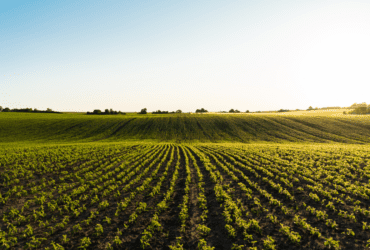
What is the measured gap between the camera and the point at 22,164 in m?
21.9

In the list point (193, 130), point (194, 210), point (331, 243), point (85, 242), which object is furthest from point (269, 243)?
point (193, 130)

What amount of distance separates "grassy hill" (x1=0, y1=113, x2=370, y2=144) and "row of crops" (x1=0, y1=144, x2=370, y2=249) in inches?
1437

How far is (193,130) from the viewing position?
210 feet

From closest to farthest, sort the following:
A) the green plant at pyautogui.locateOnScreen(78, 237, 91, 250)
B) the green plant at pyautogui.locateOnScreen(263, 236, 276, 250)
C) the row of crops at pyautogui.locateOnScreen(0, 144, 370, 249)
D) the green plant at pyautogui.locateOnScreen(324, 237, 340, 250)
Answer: the green plant at pyautogui.locateOnScreen(324, 237, 340, 250), the green plant at pyautogui.locateOnScreen(263, 236, 276, 250), the green plant at pyautogui.locateOnScreen(78, 237, 91, 250), the row of crops at pyautogui.locateOnScreen(0, 144, 370, 249)

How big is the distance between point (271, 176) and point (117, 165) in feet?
57.6

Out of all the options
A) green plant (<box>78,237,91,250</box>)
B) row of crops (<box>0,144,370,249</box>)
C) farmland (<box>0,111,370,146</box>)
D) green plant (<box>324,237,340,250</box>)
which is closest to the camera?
Result: green plant (<box>324,237,340,250</box>)

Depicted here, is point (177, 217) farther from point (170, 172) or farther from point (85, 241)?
point (170, 172)

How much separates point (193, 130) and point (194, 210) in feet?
174

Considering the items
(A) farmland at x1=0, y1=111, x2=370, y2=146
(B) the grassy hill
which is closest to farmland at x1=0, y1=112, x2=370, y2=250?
(A) farmland at x1=0, y1=111, x2=370, y2=146

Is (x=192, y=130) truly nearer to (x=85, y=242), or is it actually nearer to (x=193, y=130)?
(x=193, y=130)

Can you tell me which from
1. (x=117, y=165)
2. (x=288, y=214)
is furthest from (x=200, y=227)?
(x=117, y=165)

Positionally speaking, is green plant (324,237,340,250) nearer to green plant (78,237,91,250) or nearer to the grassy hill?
green plant (78,237,91,250)

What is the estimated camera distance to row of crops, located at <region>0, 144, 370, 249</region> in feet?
27.8

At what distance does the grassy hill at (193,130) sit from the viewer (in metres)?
52.8
